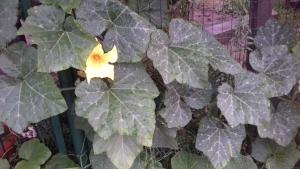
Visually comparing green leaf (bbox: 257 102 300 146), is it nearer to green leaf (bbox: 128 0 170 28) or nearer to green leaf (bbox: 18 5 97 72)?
green leaf (bbox: 128 0 170 28)

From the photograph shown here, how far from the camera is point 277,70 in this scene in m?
1.92

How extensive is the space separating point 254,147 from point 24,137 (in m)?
1.11

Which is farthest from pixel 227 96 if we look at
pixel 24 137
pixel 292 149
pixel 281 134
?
pixel 24 137

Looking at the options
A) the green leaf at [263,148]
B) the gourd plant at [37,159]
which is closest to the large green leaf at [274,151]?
the green leaf at [263,148]

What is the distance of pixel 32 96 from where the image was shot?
5.46 ft

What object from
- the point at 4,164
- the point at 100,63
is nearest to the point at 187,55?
the point at 100,63

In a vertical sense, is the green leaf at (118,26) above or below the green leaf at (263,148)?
above

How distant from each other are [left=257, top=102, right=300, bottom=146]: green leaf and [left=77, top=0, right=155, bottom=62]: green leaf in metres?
0.71

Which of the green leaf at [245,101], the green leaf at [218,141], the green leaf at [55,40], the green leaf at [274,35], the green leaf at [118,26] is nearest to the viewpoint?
the green leaf at [55,40]

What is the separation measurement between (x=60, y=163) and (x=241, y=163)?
0.85 m

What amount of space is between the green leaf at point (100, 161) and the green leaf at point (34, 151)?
0.20 m

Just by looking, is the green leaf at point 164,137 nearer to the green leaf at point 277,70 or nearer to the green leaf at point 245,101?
the green leaf at point 245,101

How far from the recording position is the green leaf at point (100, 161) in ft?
6.32

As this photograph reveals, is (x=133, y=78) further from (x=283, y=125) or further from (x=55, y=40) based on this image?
(x=283, y=125)
